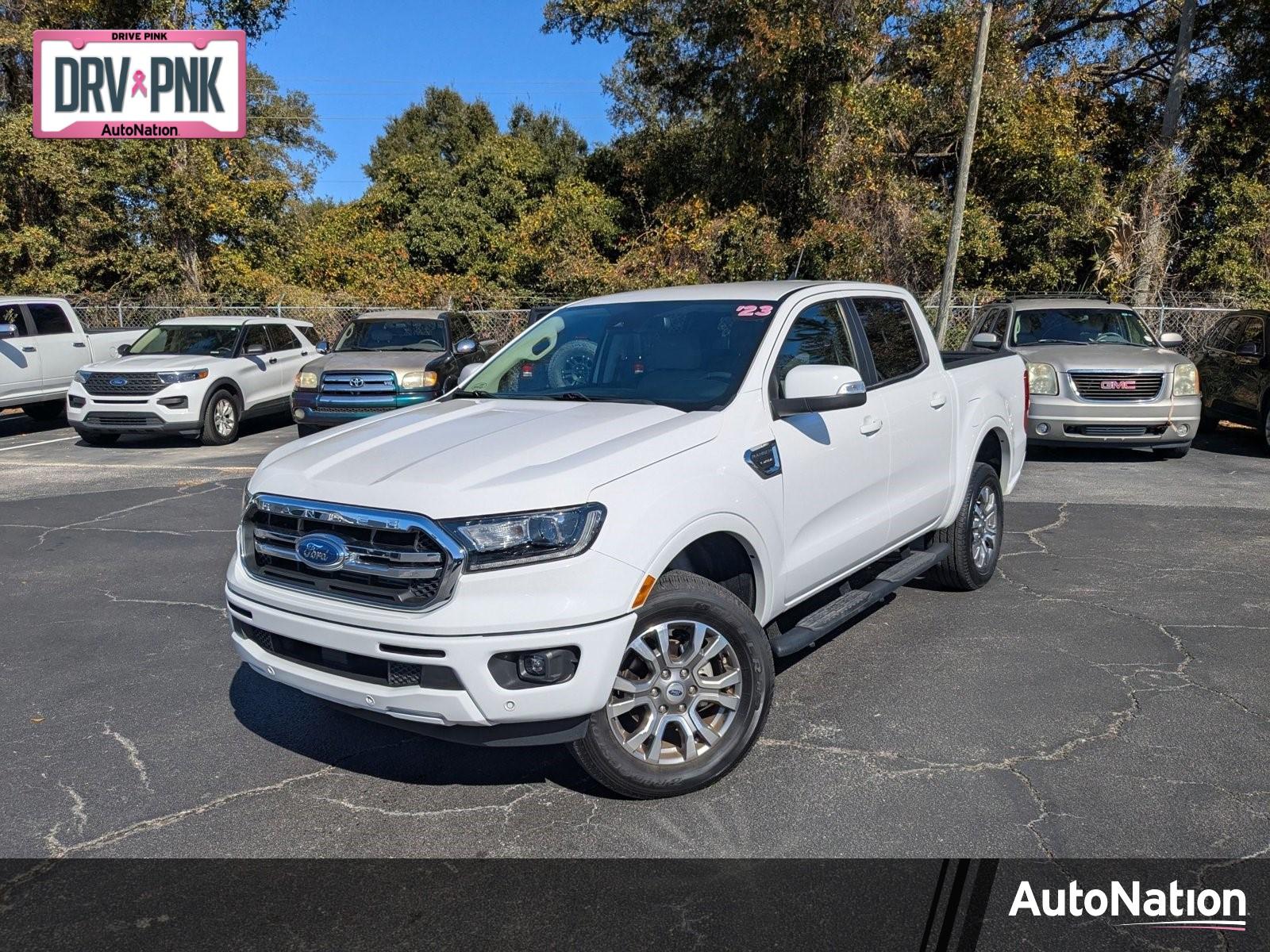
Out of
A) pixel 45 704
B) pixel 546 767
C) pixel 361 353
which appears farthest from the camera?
pixel 361 353

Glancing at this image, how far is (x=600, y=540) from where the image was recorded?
3479mm

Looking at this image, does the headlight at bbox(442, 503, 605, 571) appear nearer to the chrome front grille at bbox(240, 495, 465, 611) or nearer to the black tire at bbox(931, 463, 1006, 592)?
the chrome front grille at bbox(240, 495, 465, 611)

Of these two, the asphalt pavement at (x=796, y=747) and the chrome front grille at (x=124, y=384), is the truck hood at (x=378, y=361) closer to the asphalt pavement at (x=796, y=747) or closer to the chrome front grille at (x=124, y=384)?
the chrome front grille at (x=124, y=384)

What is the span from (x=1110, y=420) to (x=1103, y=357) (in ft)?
2.38

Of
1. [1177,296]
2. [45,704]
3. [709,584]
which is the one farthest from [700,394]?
[1177,296]

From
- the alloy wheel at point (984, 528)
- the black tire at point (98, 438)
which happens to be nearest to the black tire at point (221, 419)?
the black tire at point (98, 438)

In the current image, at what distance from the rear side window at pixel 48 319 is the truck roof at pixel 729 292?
41.8 ft

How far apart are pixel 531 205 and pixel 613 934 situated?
93.7 ft

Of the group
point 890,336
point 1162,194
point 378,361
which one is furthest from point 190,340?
point 1162,194

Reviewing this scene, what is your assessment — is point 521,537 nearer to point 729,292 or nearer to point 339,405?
point 729,292

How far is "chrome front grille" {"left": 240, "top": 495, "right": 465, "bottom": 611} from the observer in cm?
346

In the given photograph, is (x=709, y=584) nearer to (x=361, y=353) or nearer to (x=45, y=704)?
(x=45, y=704)

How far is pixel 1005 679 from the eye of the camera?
5.01 meters

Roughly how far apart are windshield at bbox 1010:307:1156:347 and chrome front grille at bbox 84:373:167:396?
423 inches
